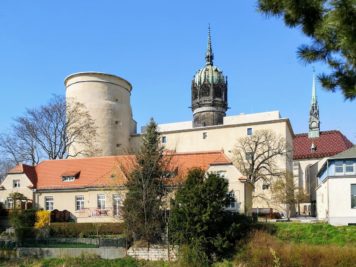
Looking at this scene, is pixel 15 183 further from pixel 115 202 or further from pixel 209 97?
pixel 209 97

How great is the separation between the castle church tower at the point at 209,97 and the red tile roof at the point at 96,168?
25.2 metres

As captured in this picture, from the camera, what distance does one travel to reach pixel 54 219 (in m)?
38.9

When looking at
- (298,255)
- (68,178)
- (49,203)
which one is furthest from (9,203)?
(298,255)

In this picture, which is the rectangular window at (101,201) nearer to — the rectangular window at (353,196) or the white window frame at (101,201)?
the white window frame at (101,201)

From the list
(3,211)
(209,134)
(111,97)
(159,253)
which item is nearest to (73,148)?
(111,97)

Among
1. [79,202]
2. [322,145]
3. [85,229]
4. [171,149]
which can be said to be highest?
[322,145]

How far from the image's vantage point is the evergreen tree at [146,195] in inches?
1177

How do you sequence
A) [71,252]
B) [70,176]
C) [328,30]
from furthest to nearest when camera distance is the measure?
[70,176], [71,252], [328,30]

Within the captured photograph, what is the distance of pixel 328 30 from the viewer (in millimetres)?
7562

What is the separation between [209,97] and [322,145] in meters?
18.2

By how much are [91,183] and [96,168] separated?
7.30ft

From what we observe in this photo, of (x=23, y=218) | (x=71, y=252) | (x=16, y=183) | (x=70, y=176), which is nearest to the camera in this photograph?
(x=71, y=252)

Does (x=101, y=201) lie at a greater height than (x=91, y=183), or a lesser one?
lesser

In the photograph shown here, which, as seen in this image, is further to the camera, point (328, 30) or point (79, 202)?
point (79, 202)
